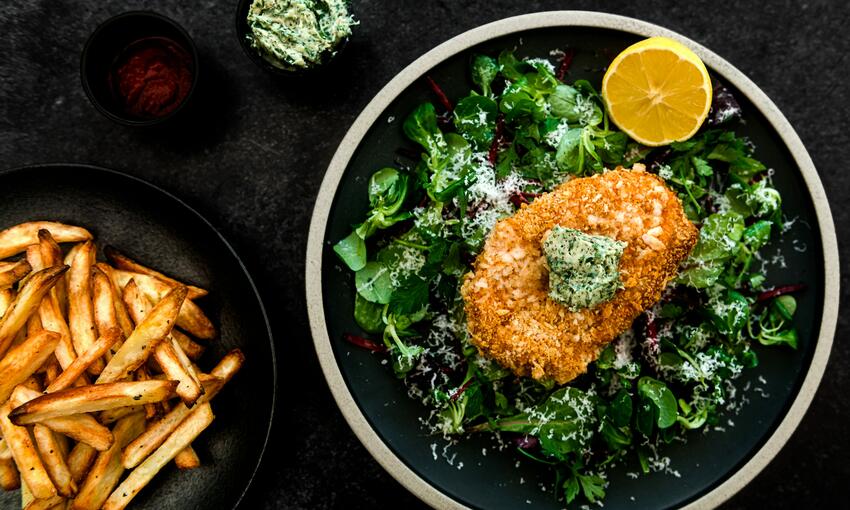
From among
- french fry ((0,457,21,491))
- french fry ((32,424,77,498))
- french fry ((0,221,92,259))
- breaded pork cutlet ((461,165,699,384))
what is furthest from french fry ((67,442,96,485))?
breaded pork cutlet ((461,165,699,384))

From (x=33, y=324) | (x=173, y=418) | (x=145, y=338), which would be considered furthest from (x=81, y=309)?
(x=173, y=418)

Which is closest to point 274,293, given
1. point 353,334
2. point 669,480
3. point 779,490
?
point 353,334

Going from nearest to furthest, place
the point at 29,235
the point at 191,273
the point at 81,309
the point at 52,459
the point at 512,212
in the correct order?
the point at 52,459, the point at 81,309, the point at 29,235, the point at 512,212, the point at 191,273

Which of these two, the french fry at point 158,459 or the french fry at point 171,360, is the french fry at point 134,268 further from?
the french fry at point 158,459

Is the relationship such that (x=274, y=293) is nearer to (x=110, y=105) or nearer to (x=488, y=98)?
(x=110, y=105)

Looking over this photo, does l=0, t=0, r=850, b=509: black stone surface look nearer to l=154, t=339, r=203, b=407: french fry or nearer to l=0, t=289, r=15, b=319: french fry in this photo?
l=154, t=339, r=203, b=407: french fry

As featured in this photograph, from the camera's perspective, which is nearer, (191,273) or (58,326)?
(58,326)

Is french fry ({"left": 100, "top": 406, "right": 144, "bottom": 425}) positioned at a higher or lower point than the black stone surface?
lower

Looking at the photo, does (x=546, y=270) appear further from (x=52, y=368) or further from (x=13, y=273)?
(x=13, y=273)
